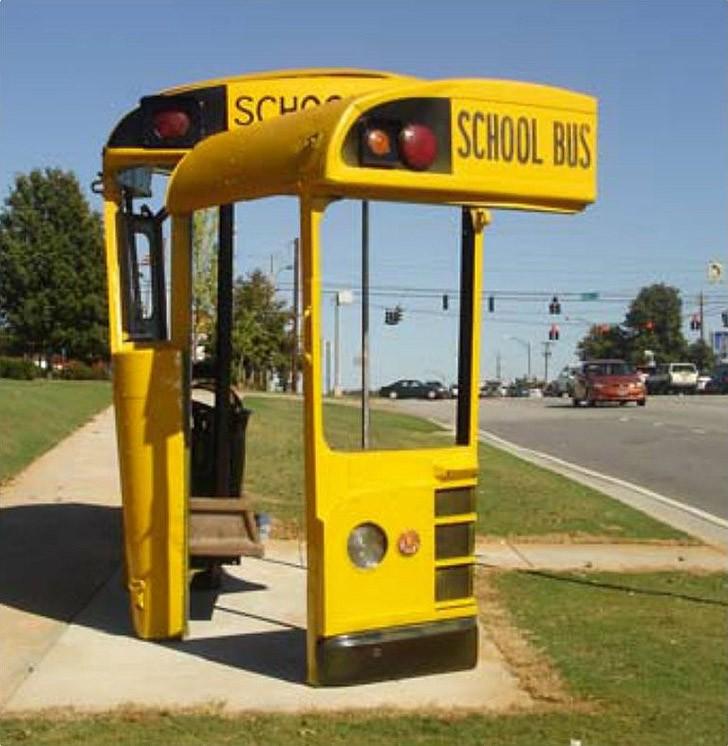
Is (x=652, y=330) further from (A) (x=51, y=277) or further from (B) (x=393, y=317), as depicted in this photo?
(B) (x=393, y=317)

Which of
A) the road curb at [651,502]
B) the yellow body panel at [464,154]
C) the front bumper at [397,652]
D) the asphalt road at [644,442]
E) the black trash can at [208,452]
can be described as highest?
the yellow body panel at [464,154]

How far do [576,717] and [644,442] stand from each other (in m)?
18.8

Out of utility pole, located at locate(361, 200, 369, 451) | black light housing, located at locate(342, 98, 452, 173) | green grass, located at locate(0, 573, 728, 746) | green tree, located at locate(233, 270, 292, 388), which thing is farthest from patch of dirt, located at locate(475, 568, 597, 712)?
green tree, located at locate(233, 270, 292, 388)

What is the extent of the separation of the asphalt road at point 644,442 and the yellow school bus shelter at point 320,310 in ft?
15.4

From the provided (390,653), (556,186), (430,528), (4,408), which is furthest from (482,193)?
(4,408)

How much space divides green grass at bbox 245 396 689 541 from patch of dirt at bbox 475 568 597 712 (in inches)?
40.5

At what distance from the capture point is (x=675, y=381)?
68.8 meters

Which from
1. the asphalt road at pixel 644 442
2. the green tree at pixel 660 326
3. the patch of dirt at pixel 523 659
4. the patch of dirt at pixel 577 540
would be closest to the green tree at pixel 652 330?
the green tree at pixel 660 326

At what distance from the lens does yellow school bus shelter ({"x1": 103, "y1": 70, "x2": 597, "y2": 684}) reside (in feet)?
17.1

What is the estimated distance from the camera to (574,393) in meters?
45.7

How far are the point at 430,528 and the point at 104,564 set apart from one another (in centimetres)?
346

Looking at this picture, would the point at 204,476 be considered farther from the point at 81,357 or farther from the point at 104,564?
the point at 81,357

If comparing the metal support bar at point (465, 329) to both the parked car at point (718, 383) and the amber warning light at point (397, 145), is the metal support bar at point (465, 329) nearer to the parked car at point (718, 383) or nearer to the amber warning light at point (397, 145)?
the amber warning light at point (397, 145)

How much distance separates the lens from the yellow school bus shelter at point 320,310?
5.22 meters
